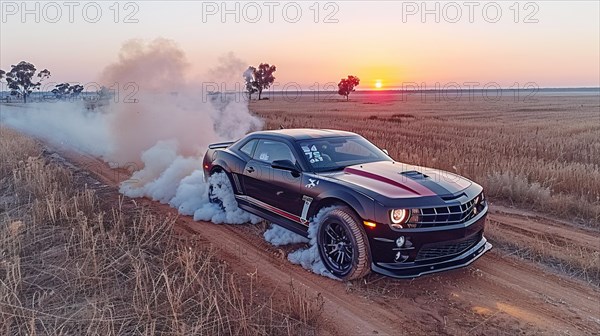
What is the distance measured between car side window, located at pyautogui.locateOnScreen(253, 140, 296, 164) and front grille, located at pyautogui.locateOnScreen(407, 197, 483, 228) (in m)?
1.85

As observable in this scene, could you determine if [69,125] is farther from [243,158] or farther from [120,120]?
[243,158]

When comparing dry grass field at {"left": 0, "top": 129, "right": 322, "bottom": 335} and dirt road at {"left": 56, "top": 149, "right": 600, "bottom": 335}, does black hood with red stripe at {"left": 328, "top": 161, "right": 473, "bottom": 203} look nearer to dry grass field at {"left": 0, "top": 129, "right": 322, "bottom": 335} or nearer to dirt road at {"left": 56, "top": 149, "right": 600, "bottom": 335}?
dirt road at {"left": 56, "top": 149, "right": 600, "bottom": 335}

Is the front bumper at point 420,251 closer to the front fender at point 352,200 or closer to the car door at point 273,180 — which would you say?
the front fender at point 352,200

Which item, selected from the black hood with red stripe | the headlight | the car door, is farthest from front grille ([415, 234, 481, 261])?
the car door

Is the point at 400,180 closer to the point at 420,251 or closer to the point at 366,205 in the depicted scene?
the point at 366,205

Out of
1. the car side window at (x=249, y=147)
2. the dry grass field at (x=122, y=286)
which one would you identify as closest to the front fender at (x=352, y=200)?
the dry grass field at (x=122, y=286)

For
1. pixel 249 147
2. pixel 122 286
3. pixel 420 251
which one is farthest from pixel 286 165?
pixel 122 286

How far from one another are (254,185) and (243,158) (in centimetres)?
60

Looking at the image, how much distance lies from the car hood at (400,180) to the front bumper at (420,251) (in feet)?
1.30

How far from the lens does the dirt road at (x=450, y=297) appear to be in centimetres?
416

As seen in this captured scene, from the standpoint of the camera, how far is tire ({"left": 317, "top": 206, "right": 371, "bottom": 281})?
480 cm

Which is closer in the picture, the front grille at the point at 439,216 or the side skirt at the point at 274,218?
the front grille at the point at 439,216

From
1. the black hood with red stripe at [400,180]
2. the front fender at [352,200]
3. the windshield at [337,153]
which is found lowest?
the front fender at [352,200]

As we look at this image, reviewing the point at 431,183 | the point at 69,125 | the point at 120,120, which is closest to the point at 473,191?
the point at 431,183
